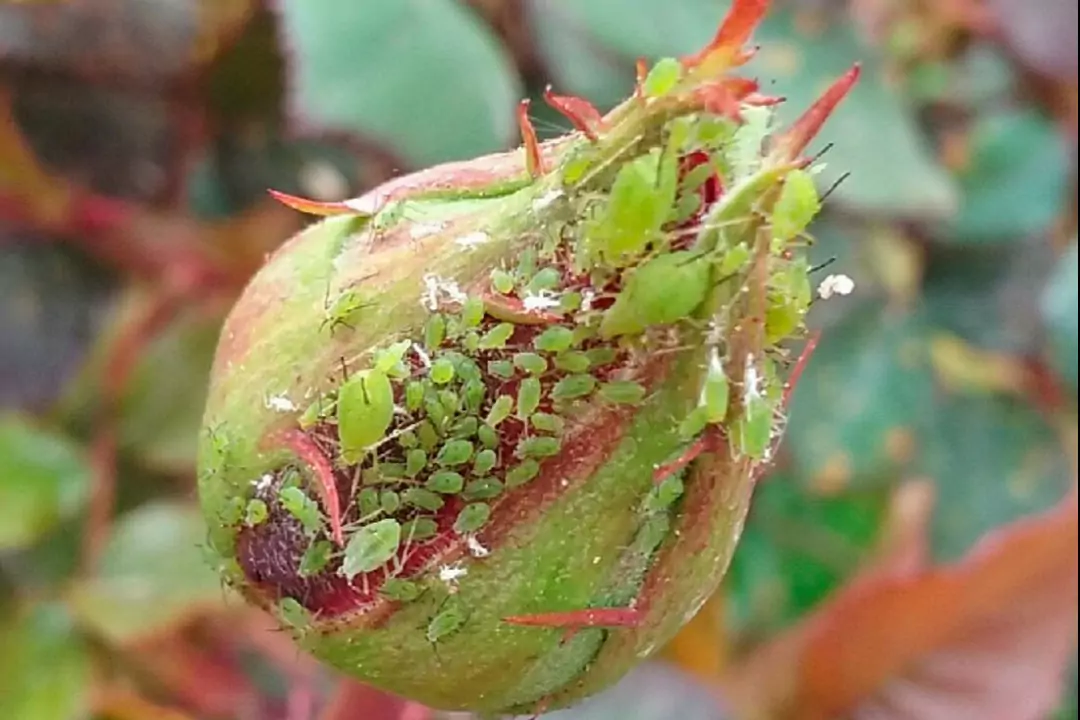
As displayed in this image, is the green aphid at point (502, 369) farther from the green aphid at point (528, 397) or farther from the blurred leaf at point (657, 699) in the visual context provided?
the blurred leaf at point (657, 699)

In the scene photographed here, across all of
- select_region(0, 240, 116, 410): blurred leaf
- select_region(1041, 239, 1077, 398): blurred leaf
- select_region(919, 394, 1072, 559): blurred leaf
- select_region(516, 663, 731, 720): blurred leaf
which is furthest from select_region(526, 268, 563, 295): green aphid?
select_region(919, 394, 1072, 559): blurred leaf

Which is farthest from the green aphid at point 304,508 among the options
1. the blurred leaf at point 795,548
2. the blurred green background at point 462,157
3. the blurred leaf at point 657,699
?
the blurred leaf at point 795,548

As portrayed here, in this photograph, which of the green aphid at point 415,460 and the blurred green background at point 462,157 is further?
the blurred green background at point 462,157

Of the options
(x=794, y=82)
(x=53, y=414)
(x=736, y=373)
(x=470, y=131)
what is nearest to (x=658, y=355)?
(x=736, y=373)

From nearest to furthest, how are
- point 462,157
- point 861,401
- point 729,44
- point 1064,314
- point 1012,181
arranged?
point 729,44
point 462,157
point 1064,314
point 861,401
point 1012,181

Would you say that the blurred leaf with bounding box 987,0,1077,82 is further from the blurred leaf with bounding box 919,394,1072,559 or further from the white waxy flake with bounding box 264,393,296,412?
the white waxy flake with bounding box 264,393,296,412

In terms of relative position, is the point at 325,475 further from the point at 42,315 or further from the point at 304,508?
the point at 42,315

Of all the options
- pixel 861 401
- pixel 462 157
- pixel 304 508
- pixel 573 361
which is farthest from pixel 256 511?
pixel 861 401
